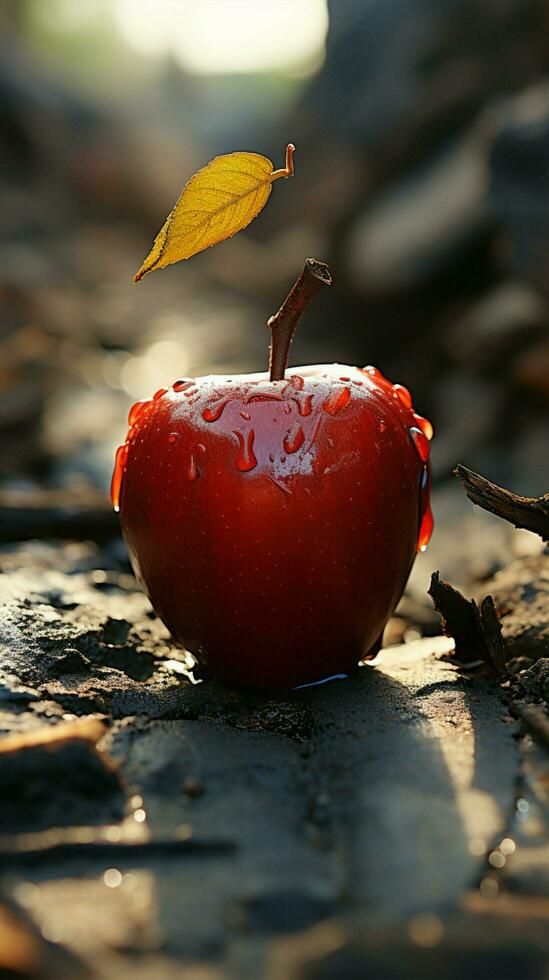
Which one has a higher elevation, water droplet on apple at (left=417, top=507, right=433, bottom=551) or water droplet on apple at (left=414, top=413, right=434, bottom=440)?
water droplet on apple at (left=414, top=413, right=434, bottom=440)

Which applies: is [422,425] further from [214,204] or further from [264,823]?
[264,823]

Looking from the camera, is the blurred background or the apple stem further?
the blurred background

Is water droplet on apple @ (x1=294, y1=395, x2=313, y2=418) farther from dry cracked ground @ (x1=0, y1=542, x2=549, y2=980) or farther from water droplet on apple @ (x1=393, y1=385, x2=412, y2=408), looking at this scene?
dry cracked ground @ (x1=0, y1=542, x2=549, y2=980)

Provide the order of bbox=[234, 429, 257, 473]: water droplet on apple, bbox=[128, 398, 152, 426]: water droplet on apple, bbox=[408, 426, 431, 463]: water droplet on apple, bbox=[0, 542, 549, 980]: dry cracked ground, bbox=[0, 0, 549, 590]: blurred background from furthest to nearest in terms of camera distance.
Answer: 1. bbox=[0, 0, 549, 590]: blurred background
2. bbox=[128, 398, 152, 426]: water droplet on apple
3. bbox=[408, 426, 431, 463]: water droplet on apple
4. bbox=[234, 429, 257, 473]: water droplet on apple
5. bbox=[0, 542, 549, 980]: dry cracked ground

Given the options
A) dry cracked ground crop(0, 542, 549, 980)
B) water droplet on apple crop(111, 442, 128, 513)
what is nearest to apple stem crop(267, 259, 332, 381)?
water droplet on apple crop(111, 442, 128, 513)

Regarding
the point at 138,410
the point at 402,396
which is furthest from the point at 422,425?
the point at 138,410

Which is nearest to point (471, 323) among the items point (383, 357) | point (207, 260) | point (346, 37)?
point (383, 357)

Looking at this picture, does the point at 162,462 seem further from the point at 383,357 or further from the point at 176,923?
the point at 383,357

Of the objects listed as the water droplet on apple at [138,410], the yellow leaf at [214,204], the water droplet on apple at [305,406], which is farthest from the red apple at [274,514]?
the yellow leaf at [214,204]
